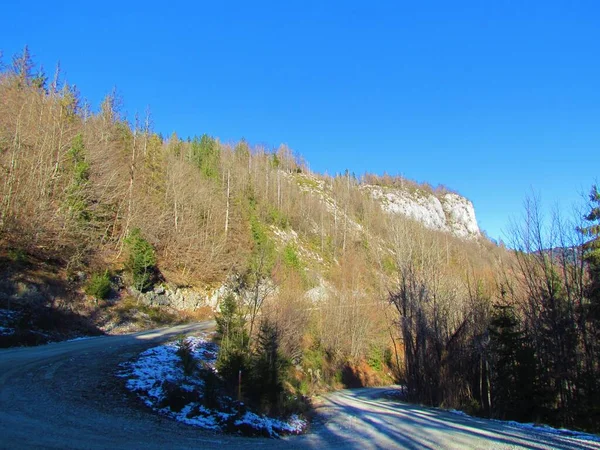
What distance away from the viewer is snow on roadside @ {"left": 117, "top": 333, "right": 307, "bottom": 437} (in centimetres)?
1097

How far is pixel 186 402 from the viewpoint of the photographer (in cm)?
1158

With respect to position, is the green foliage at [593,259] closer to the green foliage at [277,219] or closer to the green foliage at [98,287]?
the green foliage at [98,287]

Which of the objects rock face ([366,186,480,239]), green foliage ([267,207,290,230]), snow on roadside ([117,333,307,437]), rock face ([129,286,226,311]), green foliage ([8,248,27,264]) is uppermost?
rock face ([366,186,480,239])

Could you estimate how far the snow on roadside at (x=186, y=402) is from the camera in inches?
432

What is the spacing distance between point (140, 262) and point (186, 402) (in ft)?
72.3

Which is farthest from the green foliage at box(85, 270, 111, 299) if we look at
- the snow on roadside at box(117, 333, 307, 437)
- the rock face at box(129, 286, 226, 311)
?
the snow on roadside at box(117, 333, 307, 437)

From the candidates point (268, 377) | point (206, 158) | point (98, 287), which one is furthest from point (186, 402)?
point (206, 158)

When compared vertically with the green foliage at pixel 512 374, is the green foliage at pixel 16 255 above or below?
above

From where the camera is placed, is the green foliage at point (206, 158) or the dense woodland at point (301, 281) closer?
the dense woodland at point (301, 281)

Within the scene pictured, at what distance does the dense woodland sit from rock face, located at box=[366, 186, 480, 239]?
116587 mm

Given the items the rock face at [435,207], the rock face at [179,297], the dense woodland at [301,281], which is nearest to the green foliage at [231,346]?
the dense woodland at [301,281]

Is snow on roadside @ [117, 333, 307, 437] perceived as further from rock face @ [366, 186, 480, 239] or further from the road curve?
rock face @ [366, 186, 480, 239]

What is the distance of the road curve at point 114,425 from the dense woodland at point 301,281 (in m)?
4.04

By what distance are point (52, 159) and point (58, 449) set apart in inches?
1157
